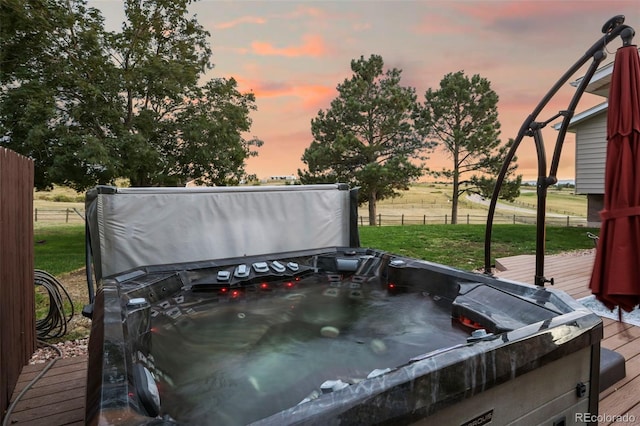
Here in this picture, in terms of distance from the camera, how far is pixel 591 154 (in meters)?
7.35

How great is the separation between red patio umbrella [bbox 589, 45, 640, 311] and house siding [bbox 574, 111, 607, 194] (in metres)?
6.15

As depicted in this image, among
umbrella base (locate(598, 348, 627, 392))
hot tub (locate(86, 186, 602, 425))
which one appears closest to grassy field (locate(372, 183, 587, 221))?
hot tub (locate(86, 186, 602, 425))

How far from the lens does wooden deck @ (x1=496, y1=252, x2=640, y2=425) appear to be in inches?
64.7

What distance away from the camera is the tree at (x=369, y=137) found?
11.1m

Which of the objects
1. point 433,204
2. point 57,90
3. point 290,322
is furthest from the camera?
point 433,204

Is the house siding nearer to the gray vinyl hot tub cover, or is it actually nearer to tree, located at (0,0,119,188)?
the gray vinyl hot tub cover

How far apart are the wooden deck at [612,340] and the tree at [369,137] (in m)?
6.72

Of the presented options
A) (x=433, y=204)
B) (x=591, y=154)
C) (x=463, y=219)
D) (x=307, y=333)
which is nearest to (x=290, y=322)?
(x=307, y=333)

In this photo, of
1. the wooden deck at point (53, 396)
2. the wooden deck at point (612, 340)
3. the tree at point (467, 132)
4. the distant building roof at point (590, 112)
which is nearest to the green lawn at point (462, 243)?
the wooden deck at point (612, 340)

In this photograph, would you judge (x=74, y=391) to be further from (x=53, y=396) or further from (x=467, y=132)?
(x=467, y=132)

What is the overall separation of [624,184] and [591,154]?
6.58 m

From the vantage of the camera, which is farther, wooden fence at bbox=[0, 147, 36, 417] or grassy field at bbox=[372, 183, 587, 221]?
grassy field at bbox=[372, 183, 587, 221]

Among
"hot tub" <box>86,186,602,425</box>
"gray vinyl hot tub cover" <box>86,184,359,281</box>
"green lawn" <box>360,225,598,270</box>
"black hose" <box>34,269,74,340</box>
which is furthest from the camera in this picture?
"green lawn" <box>360,225,598,270</box>

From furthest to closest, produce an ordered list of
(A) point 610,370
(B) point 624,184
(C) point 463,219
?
(C) point 463,219 → (B) point 624,184 → (A) point 610,370
